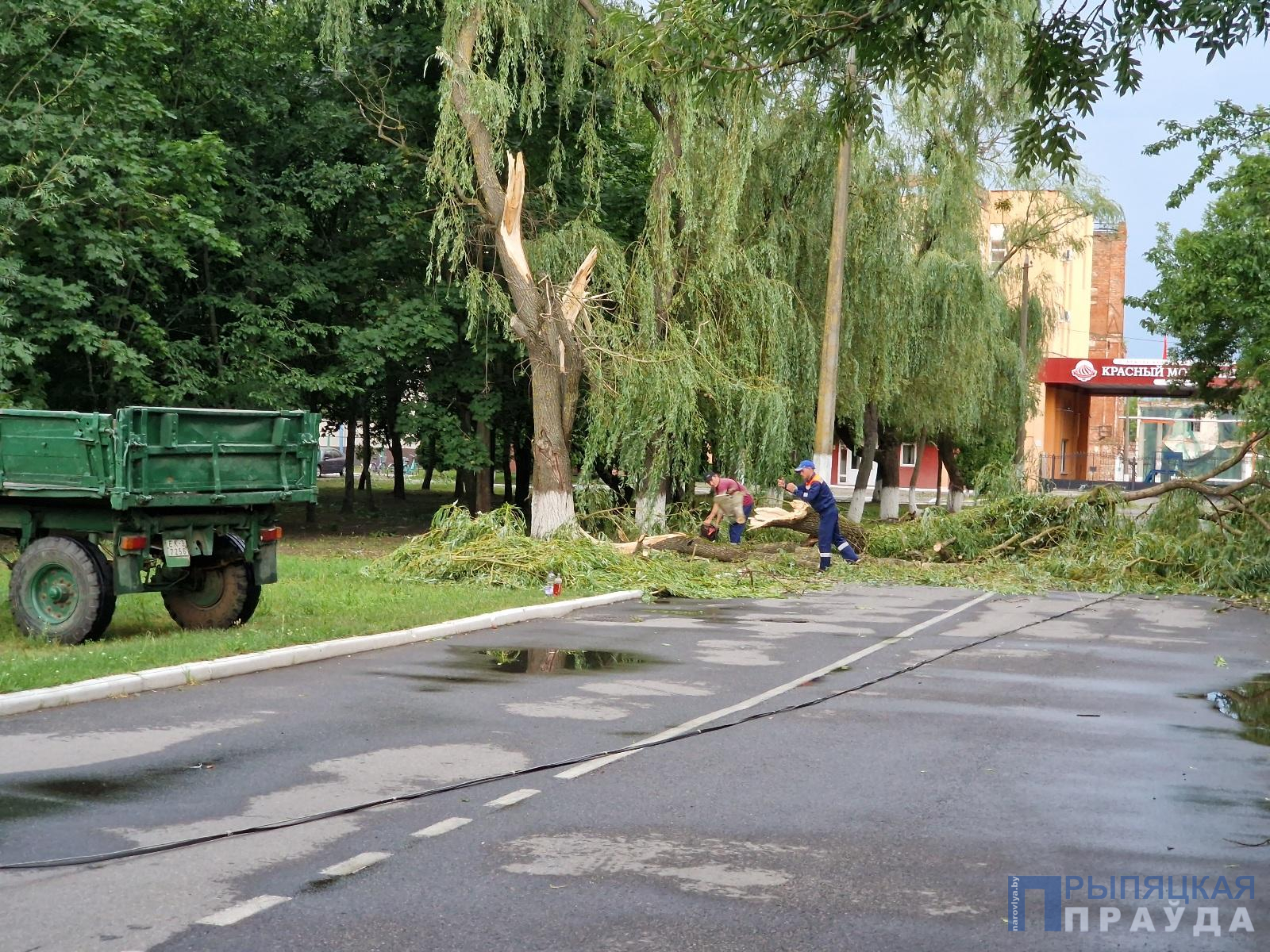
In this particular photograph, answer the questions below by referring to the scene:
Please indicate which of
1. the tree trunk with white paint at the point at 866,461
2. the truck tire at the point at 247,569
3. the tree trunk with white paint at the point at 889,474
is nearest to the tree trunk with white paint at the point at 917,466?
the tree trunk with white paint at the point at 889,474

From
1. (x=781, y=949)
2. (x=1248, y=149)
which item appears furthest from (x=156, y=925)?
(x=1248, y=149)

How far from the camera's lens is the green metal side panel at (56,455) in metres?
10.9

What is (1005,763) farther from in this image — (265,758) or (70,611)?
(70,611)

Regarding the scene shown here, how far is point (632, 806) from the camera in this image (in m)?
6.61

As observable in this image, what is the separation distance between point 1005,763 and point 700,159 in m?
16.7

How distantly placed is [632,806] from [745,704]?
3.07 metres

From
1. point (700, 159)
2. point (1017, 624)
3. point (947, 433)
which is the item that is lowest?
point (1017, 624)

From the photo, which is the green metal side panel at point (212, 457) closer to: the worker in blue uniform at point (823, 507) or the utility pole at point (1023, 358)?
the worker in blue uniform at point (823, 507)

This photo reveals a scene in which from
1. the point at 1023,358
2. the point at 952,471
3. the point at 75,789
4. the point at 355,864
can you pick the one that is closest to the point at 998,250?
the point at 1023,358

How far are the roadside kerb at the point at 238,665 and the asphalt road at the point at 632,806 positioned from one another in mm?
154

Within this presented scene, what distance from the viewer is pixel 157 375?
79.8ft

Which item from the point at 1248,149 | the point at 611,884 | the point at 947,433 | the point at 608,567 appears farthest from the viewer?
the point at 947,433

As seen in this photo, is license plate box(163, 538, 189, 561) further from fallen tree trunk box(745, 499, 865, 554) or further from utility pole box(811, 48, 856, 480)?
utility pole box(811, 48, 856, 480)

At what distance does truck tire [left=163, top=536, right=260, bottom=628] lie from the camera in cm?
1223
